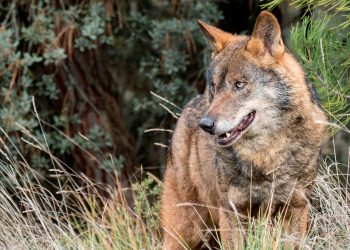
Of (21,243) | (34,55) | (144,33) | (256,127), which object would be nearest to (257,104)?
(256,127)

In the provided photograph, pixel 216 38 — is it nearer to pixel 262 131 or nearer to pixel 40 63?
pixel 262 131

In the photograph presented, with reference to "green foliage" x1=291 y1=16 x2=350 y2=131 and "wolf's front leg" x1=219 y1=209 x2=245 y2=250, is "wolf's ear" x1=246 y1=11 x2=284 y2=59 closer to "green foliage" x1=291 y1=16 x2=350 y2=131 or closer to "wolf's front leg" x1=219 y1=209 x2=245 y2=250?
"green foliage" x1=291 y1=16 x2=350 y2=131

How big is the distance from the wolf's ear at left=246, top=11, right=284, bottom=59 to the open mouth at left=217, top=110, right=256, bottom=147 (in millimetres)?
404

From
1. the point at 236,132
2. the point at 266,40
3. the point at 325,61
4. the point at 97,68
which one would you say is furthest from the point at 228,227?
the point at 97,68

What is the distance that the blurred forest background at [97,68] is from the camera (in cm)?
927

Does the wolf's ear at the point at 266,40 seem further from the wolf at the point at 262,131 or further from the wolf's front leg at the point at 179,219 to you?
the wolf's front leg at the point at 179,219

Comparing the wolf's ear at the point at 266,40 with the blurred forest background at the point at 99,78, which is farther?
the blurred forest background at the point at 99,78

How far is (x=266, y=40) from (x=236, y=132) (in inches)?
24.4

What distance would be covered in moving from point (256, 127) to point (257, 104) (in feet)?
0.49

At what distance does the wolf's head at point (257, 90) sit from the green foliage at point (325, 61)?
21.6 inches

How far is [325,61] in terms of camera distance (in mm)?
6121

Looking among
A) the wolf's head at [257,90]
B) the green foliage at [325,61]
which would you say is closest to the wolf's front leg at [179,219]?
the wolf's head at [257,90]

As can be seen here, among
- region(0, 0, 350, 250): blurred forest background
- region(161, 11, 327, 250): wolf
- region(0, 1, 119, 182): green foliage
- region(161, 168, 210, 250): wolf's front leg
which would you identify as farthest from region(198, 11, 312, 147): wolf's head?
region(0, 1, 119, 182): green foliage

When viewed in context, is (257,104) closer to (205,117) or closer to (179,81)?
(205,117)
